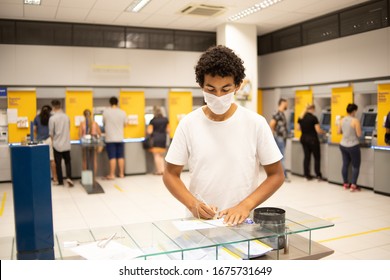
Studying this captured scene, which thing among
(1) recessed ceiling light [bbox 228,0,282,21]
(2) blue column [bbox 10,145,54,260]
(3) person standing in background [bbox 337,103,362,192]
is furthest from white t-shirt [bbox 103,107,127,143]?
(2) blue column [bbox 10,145,54,260]

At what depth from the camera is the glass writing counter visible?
1667mm

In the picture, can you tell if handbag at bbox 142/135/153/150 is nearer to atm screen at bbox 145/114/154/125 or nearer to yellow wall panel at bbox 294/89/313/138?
atm screen at bbox 145/114/154/125

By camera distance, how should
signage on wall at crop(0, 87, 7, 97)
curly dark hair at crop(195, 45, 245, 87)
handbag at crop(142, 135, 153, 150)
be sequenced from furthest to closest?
handbag at crop(142, 135, 153, 150) → signage on wall at crop(0, 87, 7, 97) → curly dark hair at crop(195, 45, 245, 87)

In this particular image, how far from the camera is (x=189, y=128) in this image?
1.98 meters

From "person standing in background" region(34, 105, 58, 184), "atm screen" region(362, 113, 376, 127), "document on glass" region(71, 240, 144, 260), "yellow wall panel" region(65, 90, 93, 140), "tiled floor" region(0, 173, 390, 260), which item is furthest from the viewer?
"yellow wall panel" region(65, 90, 93, 140)

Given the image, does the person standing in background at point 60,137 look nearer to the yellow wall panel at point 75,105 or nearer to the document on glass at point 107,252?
the yellow wall panel at point 75,105

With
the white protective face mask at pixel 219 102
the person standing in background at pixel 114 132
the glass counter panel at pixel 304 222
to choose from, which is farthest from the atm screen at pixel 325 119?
the white protective face mask at pixel 219 102

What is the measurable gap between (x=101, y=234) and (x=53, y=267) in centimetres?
33

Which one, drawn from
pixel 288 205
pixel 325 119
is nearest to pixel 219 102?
pixel 288 205

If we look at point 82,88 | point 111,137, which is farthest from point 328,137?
point 82,88

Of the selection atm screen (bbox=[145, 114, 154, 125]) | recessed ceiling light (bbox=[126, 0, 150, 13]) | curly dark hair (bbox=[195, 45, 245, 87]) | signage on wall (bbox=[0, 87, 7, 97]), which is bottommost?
atm screen (bbox=[145, 114, 154, 125])

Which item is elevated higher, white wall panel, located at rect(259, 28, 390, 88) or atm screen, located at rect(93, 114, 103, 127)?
white wall panel, located at rect(259, 28, 390, 88)

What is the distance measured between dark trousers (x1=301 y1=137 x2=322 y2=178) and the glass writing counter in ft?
19.6

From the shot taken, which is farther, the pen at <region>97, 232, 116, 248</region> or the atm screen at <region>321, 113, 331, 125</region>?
the atm screen at <region>321, 113, 331, 125</region>
